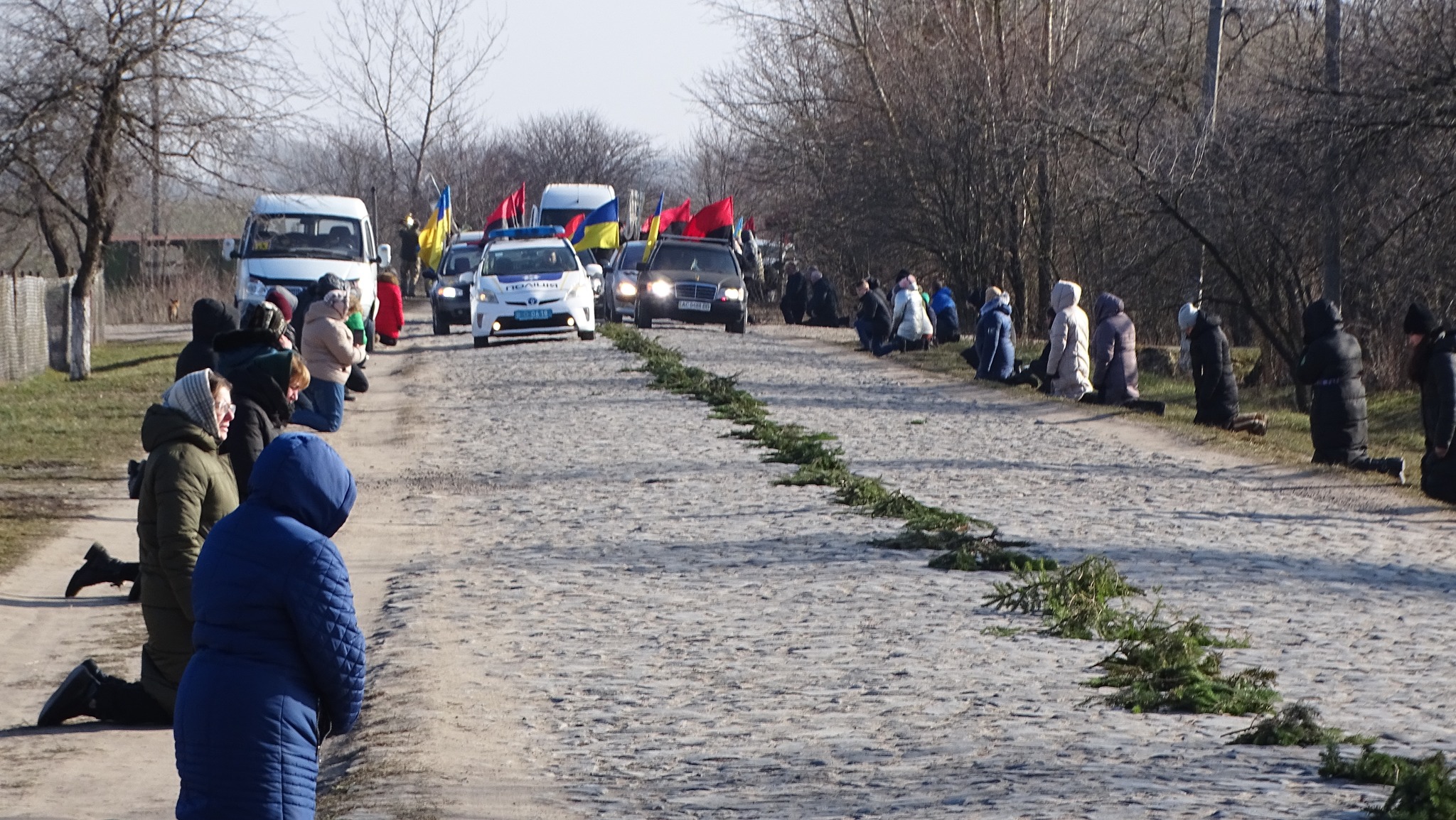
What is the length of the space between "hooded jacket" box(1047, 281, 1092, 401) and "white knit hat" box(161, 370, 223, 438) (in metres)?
16.4

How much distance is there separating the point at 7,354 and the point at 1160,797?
78.2ft

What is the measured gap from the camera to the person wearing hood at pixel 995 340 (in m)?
26.3

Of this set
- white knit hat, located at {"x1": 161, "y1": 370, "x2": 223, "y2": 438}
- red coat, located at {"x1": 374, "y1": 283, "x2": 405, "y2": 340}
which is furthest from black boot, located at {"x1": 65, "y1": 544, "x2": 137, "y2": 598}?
red coat, located at {"x1": 374, "y1": 283, "x2": 405, "y2": 340}

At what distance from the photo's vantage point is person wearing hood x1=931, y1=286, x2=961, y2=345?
119 ft

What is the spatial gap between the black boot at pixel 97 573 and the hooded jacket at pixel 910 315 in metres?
23.1

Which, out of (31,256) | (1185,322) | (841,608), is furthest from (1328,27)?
(31,256)

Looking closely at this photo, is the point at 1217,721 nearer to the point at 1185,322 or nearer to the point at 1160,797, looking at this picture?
the point at 1160,797

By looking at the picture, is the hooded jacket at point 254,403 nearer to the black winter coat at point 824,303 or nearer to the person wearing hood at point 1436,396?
the person wearing hood at point 1436,396

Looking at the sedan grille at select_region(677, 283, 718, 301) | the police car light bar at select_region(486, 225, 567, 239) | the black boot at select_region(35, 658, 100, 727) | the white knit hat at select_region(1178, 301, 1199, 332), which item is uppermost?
the police car light bar at select_region(486, 225, 567, 239)

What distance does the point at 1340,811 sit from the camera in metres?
5.50

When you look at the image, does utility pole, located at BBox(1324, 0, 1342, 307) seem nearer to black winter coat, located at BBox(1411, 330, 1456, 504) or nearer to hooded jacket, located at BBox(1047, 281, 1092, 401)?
hooded jacket, located at BBox(1047, 281, 1092, 401)

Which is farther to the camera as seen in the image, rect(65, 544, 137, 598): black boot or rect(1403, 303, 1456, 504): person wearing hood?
rect(1403, 303, 1456, 504): person wearing hood

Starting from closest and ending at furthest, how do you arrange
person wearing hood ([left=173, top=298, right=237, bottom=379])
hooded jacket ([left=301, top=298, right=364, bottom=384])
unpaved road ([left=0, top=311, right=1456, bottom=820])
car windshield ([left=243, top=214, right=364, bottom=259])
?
1. unpaved road ([left=0, top=311, right=1456, bottom=820])
2. person wearing hood ([left=173, top=298, right=237, bottom=379])
3. hooded jacket ([left=301, top=298, right=364, bottom=384])
4. car windshield ([left=243, top=214, right=364, bottom=259])

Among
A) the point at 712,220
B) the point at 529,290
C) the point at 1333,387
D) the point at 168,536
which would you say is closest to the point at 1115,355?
the point at 1333,387
